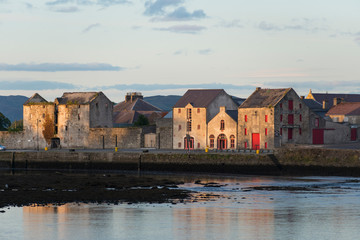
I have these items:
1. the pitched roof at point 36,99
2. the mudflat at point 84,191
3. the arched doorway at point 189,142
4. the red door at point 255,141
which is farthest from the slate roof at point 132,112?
the mudflat at point 84,191

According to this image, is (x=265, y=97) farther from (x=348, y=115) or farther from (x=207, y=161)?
(x=348, y=115)

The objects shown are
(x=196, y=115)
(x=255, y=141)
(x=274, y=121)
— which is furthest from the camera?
(x=196, y=115)

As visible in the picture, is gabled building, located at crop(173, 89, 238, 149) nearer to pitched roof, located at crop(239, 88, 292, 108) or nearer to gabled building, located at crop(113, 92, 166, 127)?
pitched roof, located at crop(239, 88, 292, 108)

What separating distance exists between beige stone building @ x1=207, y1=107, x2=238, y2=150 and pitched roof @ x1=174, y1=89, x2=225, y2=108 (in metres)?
3.50

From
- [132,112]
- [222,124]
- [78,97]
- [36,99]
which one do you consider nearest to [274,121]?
[222,124]

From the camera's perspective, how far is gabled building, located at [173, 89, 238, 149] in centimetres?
10194

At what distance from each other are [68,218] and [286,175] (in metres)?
35.7

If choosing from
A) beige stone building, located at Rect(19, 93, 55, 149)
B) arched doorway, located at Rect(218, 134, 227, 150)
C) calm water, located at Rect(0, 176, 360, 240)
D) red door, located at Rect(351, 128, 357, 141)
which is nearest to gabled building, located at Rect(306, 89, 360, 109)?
red door, located at Rect(351, 128, 357, 141)

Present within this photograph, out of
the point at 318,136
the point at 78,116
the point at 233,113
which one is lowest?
the point at 318,136

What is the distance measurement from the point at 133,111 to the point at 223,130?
43.9m

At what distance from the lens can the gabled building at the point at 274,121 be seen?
93.1m

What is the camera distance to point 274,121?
9288 centimetres

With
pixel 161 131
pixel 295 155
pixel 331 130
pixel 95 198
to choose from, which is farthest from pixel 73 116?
pixel 95 198

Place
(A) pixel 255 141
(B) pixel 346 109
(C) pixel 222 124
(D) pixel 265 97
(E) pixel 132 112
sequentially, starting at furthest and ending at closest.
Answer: (E) pixel 132 112
(B) pixel 346 109
(C) pixel 222 124
(D) pixel 265 97
(A) pixel 255 141
